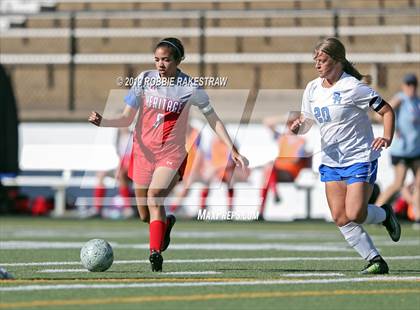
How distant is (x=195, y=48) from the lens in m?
23.1

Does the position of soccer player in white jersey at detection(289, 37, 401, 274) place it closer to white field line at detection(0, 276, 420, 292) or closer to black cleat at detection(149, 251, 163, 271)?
white field line at detection(0, 276, 420, 292)

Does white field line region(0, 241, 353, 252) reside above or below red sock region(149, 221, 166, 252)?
below

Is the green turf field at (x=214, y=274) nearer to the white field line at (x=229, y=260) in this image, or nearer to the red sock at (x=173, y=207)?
the white field line at (x=229, y=260)

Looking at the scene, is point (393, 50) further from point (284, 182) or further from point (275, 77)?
point (284, 182)

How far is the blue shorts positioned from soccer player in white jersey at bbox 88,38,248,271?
2.62ft

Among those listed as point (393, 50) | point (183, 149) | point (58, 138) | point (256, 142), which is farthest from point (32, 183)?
point (183, 149)

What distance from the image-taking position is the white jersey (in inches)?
339

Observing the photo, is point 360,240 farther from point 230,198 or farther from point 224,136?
point 230,198

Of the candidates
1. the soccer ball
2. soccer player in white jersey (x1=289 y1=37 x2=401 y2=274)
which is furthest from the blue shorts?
the soccer ball

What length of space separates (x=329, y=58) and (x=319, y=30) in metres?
14.2

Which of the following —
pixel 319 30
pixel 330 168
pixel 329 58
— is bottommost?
pixel 330 168

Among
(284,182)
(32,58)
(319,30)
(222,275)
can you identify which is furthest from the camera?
(32,58)

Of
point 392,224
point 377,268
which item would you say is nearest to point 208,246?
point 392,224

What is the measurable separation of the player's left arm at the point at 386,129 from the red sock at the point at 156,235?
1.75 metres
